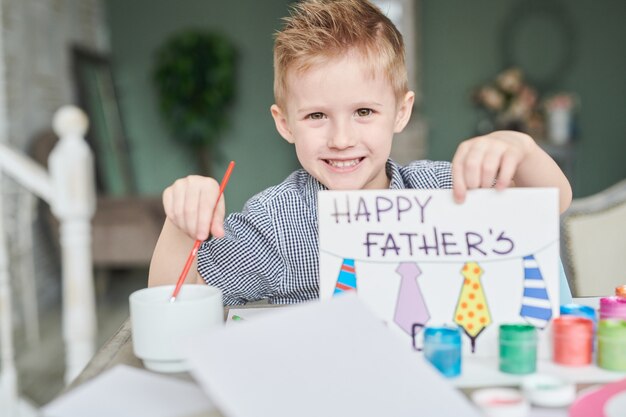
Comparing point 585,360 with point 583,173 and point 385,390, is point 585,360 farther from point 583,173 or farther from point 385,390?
point 583,173

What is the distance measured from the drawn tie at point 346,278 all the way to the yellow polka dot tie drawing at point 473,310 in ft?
0.31

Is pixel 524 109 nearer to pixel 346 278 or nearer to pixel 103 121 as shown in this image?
pixel 103 121

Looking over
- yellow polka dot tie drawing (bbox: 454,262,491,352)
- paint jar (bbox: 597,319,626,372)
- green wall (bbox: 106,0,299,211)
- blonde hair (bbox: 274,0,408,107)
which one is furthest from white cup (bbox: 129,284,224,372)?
green wall (bbox: 106,0,299,211)

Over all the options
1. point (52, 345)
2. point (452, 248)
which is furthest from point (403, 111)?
point (52, 345)

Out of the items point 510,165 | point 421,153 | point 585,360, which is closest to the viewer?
point 585,360

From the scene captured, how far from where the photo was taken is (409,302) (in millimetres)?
611

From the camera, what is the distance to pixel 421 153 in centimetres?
484

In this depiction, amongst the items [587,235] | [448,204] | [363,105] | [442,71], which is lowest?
[587,235]

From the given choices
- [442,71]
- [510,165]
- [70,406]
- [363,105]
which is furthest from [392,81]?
[442,71]

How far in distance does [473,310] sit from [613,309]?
164mm

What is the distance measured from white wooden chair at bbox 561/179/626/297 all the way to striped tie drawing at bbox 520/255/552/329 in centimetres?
138

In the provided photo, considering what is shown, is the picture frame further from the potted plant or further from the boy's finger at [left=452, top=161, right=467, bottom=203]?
the boy's finger at [left=452, top=161, right=467, bottom=203]

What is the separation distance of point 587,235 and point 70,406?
1715 mm

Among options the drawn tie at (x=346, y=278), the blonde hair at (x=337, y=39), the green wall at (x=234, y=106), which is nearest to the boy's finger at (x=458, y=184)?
the drawn tie at (x=346, y=278)
